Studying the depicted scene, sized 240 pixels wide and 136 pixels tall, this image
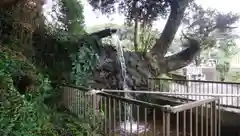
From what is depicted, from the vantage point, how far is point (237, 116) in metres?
4.53

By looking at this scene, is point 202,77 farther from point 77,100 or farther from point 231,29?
point 77,100

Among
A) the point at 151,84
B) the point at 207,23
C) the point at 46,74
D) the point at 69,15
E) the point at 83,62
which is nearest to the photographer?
the point at 46,74

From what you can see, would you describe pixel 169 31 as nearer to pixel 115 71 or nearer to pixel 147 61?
pixel 147 61

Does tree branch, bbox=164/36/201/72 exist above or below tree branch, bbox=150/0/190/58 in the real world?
below

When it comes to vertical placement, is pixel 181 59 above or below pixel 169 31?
below

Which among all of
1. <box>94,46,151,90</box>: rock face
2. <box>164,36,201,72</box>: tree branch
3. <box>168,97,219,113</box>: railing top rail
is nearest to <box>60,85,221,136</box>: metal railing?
<box>168,97,219,113</box>: railing top rail

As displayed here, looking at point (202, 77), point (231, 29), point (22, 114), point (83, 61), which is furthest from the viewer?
point (202, 77)

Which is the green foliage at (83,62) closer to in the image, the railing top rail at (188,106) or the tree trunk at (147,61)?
the tree trunk at (147,61)

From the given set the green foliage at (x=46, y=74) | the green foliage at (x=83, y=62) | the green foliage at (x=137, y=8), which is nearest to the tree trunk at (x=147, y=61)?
the green foliage at (x=137, y=8)

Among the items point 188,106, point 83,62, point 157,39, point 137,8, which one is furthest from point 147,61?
point 188,106

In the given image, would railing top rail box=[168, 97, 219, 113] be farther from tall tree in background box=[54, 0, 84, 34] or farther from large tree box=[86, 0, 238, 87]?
tall tree in background box=[54, 0, 84, 34]

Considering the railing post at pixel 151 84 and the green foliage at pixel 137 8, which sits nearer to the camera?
the railing post at pixel 151 84

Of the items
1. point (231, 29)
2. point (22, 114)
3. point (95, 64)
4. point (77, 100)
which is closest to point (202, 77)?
point (231, 29)

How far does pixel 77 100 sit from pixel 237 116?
120 inches
